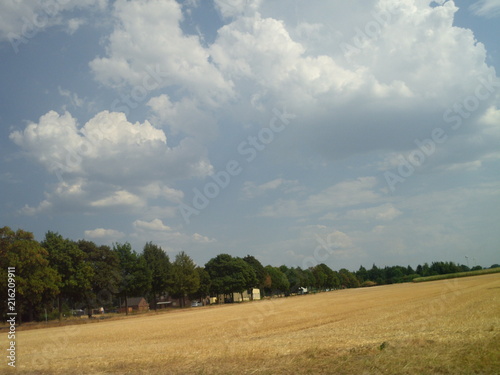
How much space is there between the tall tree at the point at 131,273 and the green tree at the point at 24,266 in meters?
18.5

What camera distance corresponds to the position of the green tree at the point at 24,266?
56.0 metres

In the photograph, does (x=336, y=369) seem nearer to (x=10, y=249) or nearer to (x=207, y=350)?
(x=207, y=350)

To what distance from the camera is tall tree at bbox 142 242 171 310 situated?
9025 centimetres

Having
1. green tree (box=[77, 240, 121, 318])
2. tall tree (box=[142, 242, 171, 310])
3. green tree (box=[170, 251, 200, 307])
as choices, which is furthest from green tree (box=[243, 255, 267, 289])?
green tree (box=[77, 240, 121, 318])

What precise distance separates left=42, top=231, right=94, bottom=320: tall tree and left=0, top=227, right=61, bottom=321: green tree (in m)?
6.16

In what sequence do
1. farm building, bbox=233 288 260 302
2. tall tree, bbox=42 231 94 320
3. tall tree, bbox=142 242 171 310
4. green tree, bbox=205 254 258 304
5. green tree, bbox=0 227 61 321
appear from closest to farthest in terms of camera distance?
green tree, bbox=0 227 61 321 < tall tree, bbox=42 231 94 320 < tall tree, bbox=142 242 171 310 < green tree, bbox=205 254 258 304 < farm building, bbox=233 288 260 302

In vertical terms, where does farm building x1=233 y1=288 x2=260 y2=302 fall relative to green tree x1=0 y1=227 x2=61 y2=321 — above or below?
below

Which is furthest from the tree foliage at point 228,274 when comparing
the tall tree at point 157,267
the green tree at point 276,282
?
the green tree at point 276,282

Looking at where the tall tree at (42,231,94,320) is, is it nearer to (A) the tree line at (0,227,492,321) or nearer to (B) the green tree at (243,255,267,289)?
(A) the tree line at (0,227,492,321)

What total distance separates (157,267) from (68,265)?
24165 millimetres

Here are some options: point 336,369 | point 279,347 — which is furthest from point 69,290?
point 336,369

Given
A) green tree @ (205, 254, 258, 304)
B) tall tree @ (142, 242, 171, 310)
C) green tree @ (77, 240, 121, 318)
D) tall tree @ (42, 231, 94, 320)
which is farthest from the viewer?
green tree @ (205, 254, 258, 304)

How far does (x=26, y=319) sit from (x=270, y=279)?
96.8 metres

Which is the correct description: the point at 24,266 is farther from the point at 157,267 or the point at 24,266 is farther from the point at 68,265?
the point at 157,267
